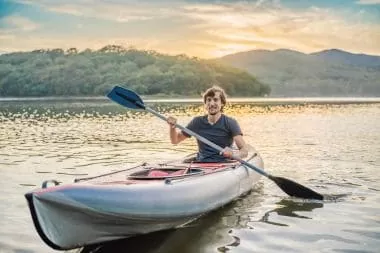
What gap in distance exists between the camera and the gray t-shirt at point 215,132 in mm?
11229

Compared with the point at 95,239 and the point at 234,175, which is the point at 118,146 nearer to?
the point at 234,175

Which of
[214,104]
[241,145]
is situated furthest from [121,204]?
[241,145]

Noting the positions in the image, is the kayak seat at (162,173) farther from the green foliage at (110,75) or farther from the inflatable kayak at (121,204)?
the green foliage at (110,75)

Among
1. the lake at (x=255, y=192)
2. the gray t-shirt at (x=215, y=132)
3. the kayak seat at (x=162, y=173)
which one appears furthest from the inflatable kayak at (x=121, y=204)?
the gray t-shirt at (x=215, y=132)

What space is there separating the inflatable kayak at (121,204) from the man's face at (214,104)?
1310mm

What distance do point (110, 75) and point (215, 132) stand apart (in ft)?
506

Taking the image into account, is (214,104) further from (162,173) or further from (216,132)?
(162,173)

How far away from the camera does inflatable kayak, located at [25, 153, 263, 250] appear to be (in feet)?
22.8

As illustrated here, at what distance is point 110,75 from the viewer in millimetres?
163125

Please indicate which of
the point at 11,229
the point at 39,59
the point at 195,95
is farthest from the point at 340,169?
the point at 39,59

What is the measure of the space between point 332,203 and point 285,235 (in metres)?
2.63

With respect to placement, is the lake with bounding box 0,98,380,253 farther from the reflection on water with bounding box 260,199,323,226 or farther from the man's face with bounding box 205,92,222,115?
the man's face with bounding box 205,92,222,115

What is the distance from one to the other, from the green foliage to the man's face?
13292cm

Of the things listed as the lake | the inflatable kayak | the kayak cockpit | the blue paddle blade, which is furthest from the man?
the inflatable kayak
